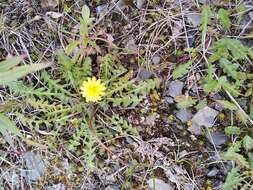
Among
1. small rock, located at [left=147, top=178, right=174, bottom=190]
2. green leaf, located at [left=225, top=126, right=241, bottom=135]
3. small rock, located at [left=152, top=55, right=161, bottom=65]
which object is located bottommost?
small rock, located at [left=147, top=178, right=174, bottom=190]

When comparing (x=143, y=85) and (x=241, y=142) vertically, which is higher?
(x=143, y=85)

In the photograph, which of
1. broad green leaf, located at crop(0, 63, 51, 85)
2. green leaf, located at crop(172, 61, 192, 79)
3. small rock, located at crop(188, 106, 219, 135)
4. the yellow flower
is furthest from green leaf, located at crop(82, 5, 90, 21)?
small rock, located at crop(188, 106, 219, 135)

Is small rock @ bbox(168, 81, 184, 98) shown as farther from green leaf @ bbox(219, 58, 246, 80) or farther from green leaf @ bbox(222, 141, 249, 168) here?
green leaf @ bbox(222, 141, 249, 168)

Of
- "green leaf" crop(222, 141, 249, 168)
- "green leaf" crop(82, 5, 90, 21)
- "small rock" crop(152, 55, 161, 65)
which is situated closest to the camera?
"green leaf" crop(222, 141, 249, 168)

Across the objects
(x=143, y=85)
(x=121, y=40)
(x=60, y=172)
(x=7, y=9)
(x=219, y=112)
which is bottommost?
(x=60, y=172)

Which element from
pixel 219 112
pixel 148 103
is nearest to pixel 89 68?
pixel 148 103

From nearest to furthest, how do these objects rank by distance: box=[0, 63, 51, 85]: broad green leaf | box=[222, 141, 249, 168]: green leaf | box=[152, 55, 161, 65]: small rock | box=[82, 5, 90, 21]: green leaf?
box=[0, 63, 51, 85]: broad green leaf < box=[222, 141, 249, 168]: green leaf < box=[82, 5, 90, 21]: green leaf < box=[152, 55, 161, 65]: small rock

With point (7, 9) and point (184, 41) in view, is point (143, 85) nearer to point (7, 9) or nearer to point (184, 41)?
point (184, 41)
